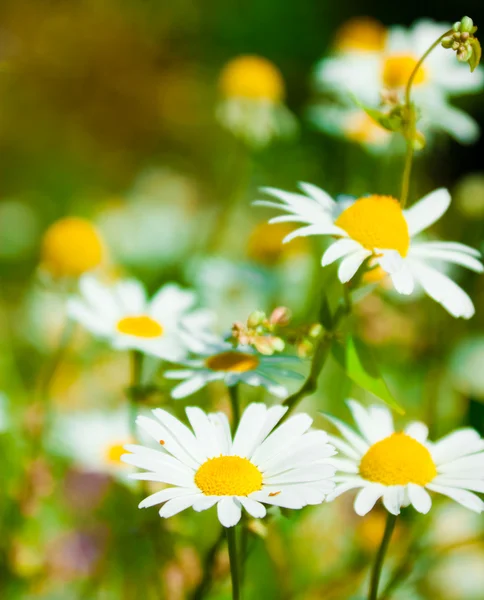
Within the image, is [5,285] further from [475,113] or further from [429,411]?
[475,113]

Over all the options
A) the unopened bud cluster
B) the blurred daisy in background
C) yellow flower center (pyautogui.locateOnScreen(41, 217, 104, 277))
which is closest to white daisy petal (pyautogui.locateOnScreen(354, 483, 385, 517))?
the unopened bud cluster

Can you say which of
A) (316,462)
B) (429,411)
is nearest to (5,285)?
(429,411)

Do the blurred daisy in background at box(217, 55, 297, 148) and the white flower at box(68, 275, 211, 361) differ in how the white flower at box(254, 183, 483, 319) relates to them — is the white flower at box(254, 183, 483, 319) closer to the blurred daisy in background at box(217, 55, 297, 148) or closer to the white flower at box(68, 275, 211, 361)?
the white flower at box(68, 275, 211, 361)

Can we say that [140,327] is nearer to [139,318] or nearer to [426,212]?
[139,318]

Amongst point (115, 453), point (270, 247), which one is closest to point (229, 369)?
point (115, 453)

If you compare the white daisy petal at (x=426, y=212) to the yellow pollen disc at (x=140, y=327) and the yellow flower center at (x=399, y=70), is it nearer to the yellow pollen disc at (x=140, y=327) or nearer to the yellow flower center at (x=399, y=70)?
the yellow pollen disc at (x=140, y=327)

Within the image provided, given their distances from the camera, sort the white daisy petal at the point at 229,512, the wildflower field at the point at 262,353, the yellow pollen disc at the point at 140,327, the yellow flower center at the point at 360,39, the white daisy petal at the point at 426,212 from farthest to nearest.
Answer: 1. the yellow flower center at the point at 360,39
2. the yellow pollen disc at the point at 140,327
3. the white daisy petal at the point at 426,212
4. the wildflower field at the point at 262,353
5. the white daisy petal at the point at 229,512

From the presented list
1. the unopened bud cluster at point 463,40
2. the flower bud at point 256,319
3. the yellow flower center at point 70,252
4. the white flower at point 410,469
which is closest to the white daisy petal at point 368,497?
the white flower at point 410,469
